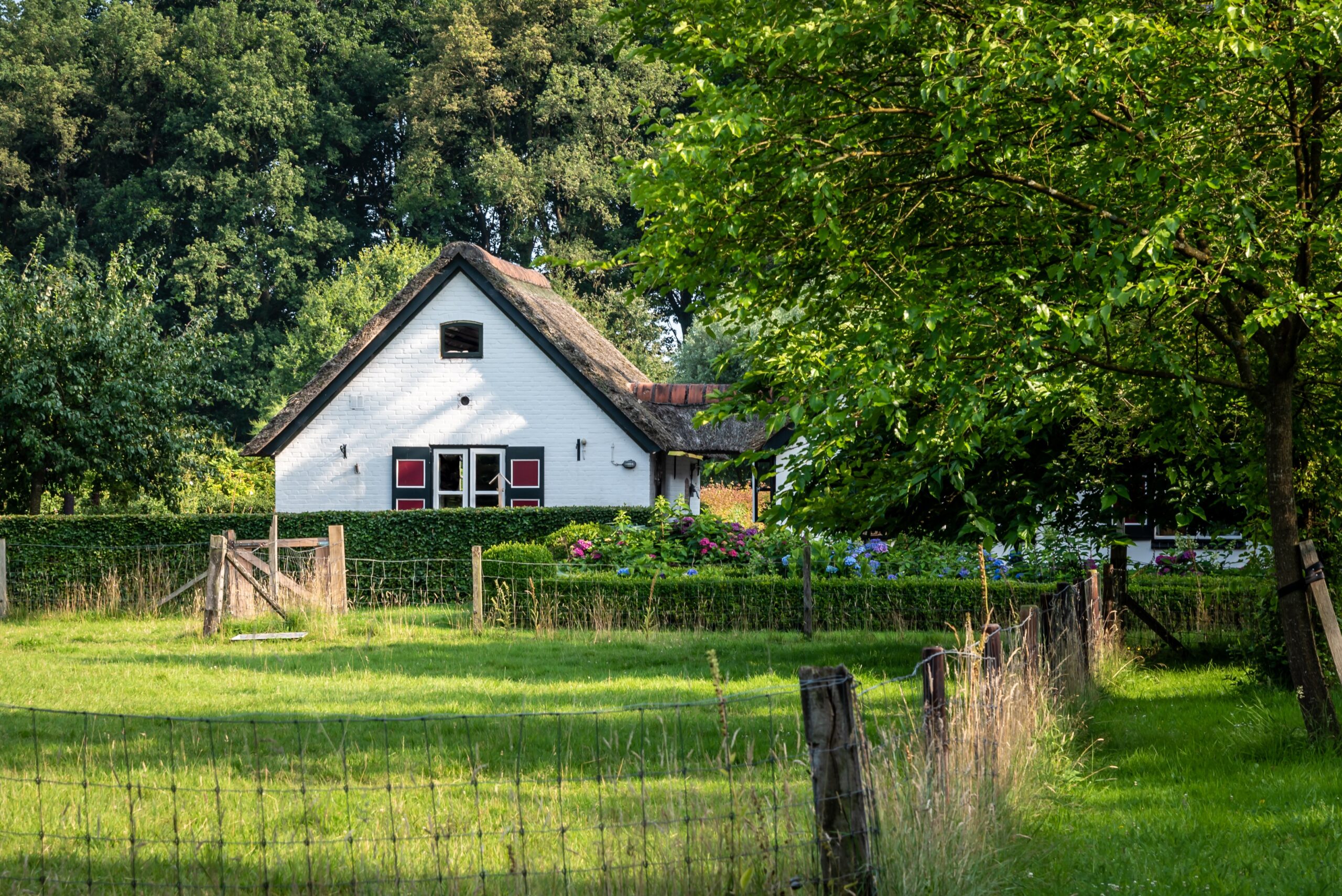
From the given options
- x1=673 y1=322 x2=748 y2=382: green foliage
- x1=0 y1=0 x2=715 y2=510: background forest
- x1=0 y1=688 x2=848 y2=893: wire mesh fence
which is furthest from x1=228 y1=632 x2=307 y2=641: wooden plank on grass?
x1=0 y1=0 x2=715 y2=510: background forest

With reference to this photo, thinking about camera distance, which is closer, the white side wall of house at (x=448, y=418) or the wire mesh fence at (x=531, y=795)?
the wire mesh fence at (x=531, y=795)

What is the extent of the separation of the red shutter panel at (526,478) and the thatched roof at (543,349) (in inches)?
61.3

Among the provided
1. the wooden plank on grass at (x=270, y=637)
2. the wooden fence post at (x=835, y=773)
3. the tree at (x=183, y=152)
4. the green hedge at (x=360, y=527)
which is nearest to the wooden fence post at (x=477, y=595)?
the wooden plank on grass at (x=270, y=637)

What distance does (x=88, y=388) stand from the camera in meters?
18.6

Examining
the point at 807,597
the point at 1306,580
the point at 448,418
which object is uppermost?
the point at 448,418

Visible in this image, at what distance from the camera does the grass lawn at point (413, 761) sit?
187 inches

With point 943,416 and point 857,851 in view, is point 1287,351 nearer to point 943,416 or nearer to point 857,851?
point 943,416

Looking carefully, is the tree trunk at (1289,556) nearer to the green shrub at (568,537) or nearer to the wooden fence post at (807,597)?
the wooden fence post at (807,597)

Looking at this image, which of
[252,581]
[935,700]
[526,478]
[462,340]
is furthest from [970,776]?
[462,340]

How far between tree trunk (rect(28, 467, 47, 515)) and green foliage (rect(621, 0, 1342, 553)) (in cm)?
1489

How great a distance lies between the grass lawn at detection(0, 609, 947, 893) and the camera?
15.6 feet

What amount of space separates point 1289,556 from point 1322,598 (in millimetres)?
452

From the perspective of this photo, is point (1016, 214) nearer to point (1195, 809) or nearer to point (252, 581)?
point (1195, 809)

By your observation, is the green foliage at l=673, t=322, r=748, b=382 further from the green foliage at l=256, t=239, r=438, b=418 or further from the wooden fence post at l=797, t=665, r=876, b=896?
the wooden fence post at l=797, t=665, r=876, b=896
